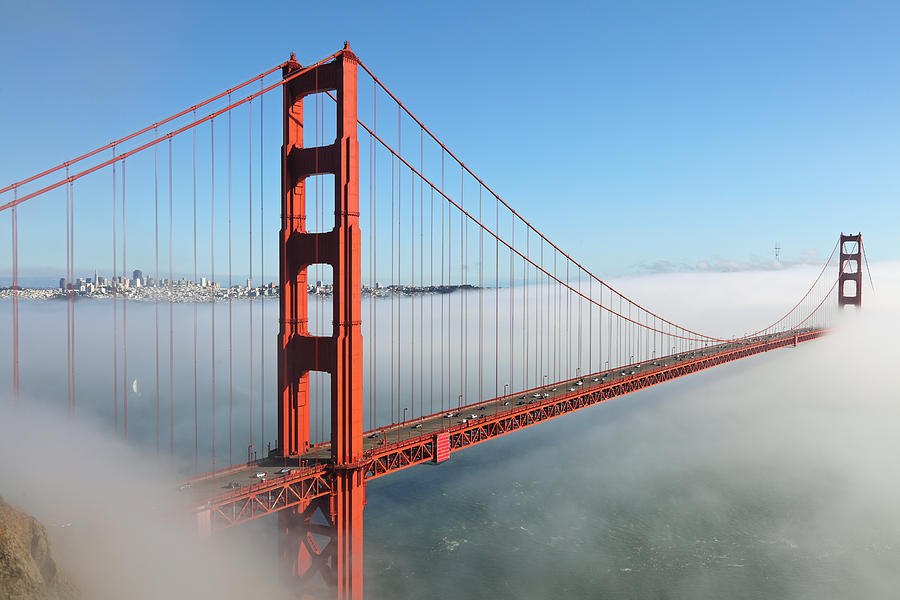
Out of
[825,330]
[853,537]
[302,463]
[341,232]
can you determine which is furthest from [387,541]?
[825,330]

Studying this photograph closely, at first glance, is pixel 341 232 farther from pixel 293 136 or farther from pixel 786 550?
pixel 786 550

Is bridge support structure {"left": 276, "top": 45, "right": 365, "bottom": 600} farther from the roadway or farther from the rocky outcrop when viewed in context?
the rocky outcrop

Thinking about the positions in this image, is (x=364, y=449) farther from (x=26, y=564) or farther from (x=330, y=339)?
(x=26, y=564)

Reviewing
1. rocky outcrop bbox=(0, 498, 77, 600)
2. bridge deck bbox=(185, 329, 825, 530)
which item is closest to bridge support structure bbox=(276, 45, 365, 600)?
bridge deck bbox=(185, 329, 825, 530)

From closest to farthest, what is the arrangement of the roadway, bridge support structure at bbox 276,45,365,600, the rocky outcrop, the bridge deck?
the rocky outcrop → the bridge deck → the roadway → bridge support structure at bbox 276,45,365,600

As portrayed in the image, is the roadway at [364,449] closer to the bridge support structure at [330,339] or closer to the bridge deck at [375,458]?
the bridge deck at [375,458]

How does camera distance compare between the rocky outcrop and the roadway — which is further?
the roadway
